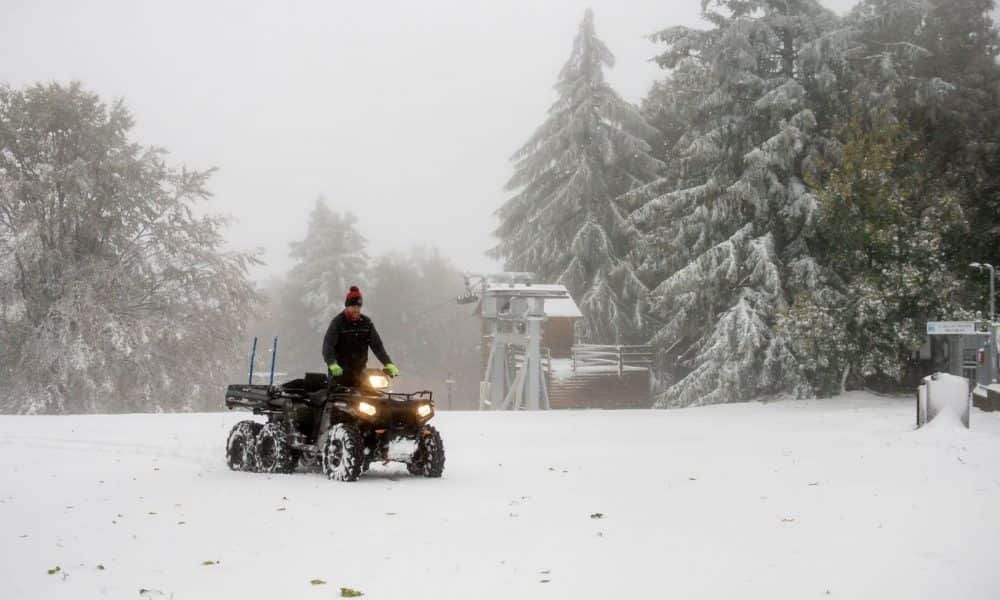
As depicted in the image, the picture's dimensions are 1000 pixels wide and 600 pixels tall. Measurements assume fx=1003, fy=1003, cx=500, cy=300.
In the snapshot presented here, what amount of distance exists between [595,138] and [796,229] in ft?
61.2

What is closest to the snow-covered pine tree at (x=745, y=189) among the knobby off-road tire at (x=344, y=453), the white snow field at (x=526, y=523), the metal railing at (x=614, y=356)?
the metal railing at (x=614, y=356)

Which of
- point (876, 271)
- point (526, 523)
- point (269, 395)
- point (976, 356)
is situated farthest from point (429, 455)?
point (876, 271)

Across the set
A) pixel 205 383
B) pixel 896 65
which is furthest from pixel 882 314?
pixel 205 383

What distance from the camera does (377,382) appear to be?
11.8 meters

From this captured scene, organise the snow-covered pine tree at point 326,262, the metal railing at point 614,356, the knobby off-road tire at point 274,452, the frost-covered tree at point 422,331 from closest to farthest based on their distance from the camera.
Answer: the knobby off-road tire at point 274,452, the metal railing at point 614,356, the snow-covered pine tree at point 326,262, the frost-covered tree at point 422,331

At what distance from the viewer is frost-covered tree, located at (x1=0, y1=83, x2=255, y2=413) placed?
113ft

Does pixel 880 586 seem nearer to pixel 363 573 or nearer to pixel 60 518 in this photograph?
pixel 363 573

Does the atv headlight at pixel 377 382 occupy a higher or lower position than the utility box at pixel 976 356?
lower

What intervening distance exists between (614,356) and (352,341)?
119 feet

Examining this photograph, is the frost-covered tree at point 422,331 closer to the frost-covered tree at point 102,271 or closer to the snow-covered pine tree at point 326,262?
the snow-covered pine tree at point 326,262

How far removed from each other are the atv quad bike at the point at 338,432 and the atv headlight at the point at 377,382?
0.01 metres

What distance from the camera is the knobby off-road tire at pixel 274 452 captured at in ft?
40.8

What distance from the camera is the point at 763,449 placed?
1550cm

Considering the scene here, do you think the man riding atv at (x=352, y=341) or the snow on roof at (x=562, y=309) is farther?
the snow on roof at (x=562, y=309)
